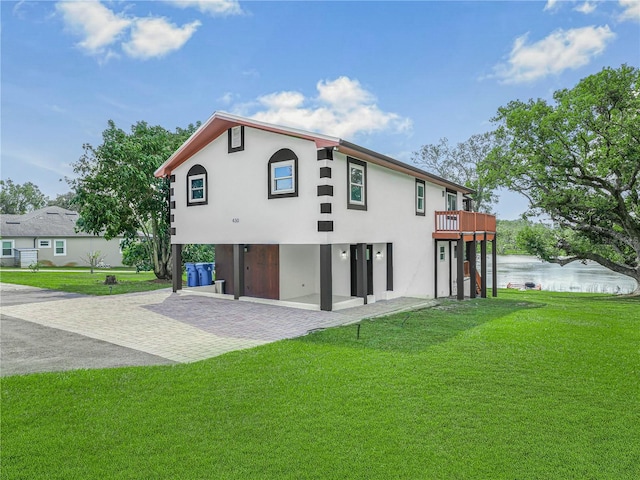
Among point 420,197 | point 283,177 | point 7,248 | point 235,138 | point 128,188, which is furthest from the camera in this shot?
point 7,248

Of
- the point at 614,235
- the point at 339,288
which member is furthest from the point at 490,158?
the point at 339,288

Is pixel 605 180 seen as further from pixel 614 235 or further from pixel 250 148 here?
pixel 250 148

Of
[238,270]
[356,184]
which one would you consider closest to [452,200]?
[356,184]

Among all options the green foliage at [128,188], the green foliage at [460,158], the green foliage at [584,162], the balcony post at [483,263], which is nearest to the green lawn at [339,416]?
the balcony post at [483,263]

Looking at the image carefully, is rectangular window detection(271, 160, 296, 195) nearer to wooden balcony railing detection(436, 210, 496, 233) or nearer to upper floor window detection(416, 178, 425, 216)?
upper floor window detection(416, 178, 425, 216)

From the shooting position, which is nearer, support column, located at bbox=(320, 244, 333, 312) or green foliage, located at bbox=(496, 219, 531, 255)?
support column, located at bbox=(320, 244, 333, 312)

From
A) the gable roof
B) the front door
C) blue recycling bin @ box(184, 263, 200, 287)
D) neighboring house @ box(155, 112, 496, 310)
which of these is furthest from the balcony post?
blue recycling bin @ box(184, 263, 200, 287)

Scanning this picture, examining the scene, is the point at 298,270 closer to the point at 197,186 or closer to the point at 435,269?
the point at 197,186

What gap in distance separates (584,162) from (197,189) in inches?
781

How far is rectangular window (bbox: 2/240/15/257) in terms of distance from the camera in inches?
1373

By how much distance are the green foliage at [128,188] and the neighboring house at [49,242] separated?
57.8ft

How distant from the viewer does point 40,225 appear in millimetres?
36531

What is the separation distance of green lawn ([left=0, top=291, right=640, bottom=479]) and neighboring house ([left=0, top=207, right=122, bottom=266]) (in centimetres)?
3464

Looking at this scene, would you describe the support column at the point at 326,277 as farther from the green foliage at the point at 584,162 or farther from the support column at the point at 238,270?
the green foliage at the point at 584,162
